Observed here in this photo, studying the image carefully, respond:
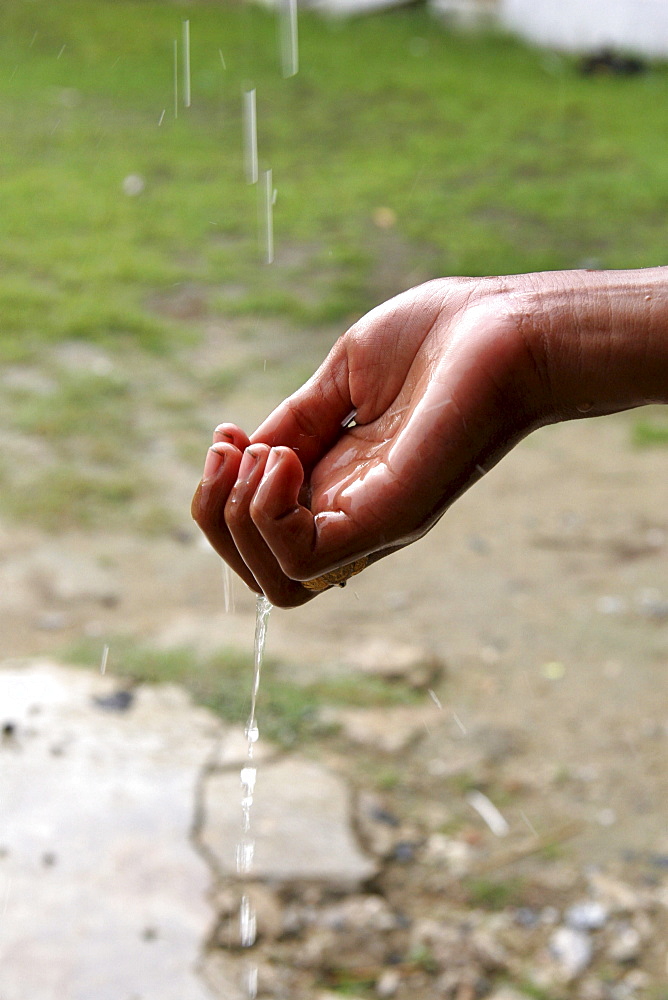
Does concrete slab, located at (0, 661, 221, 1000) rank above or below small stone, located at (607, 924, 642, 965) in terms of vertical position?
above

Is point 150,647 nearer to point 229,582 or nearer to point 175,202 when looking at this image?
point 229,582

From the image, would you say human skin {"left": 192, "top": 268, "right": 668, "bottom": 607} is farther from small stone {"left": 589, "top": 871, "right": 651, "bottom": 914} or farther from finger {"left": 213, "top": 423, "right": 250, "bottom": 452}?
small stone {"left": 589, "top": 871, "right": 651, "bottom": 914}

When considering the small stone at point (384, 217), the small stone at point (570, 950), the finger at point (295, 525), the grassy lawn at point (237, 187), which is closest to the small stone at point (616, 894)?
the small stone at point (570, 950)

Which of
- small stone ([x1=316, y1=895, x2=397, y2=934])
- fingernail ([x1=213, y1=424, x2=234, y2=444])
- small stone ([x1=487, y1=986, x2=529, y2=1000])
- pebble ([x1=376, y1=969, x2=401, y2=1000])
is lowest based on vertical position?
small stone ([x1=487, y1=986, x2=529, y2=1000])

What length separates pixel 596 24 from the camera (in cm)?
1080

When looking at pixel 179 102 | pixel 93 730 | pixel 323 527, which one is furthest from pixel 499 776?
pixel 179 102

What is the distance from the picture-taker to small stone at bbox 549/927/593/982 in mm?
2535

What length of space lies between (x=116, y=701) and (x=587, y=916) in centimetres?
137

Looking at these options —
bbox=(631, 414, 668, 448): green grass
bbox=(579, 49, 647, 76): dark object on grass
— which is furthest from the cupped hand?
bbox=(579, 49, 647, 76): dark object on grass

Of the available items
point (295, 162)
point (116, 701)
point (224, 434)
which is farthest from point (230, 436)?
point (295, 162)

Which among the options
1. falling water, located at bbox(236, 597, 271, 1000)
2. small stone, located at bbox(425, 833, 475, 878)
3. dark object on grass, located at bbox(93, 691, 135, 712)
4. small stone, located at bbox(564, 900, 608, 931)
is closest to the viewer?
falling water, located at bbox(236, 597, 271, 1000)

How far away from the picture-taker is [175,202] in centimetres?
747

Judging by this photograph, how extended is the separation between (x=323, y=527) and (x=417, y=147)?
24.4 ft

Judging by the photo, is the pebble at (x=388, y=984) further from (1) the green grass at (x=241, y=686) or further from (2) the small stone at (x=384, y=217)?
(2) the small stone at (x=384, y=217)
